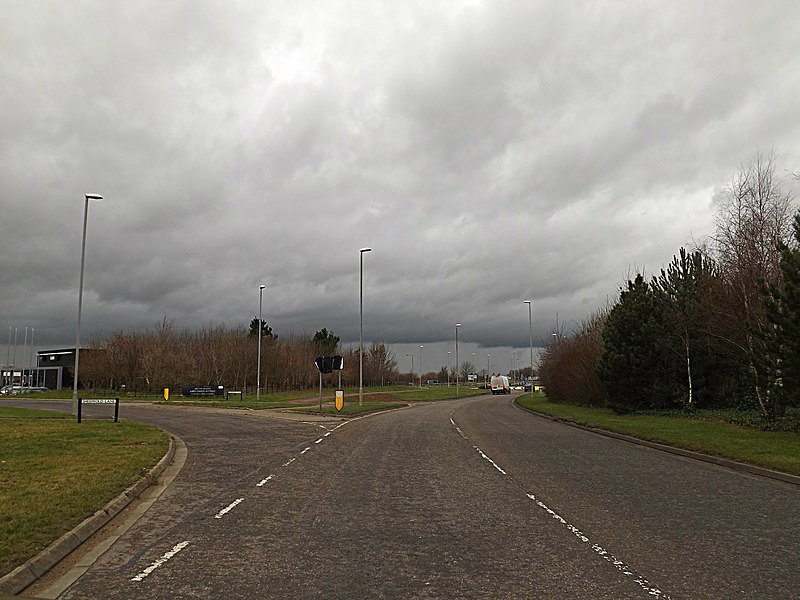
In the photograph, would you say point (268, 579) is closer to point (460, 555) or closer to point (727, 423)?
point (460, 555)

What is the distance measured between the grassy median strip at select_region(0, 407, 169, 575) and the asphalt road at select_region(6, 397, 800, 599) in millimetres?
875

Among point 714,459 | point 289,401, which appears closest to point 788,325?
point 714,459

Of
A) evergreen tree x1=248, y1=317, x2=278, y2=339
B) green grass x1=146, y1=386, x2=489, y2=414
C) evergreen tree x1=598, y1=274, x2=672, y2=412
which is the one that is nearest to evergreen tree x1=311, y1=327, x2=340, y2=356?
evergreen tree x1=248, y1=317, x2=278, y2=339

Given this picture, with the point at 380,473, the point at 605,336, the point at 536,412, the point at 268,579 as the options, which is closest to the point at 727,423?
the point at 605,336

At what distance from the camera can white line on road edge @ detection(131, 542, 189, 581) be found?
21.3ft

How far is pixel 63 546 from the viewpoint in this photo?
24.6ft

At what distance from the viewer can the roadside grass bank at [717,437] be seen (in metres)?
15.9

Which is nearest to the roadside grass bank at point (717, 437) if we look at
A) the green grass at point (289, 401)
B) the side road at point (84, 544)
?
the side road at point (84, 544)

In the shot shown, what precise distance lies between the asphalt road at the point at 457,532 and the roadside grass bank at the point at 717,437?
53.4 inches

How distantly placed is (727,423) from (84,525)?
2594 centimetres

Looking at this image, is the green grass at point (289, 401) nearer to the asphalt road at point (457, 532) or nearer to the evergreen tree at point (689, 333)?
the evergreen tree at point (689, 333)

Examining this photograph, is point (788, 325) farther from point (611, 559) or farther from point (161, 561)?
point (161, 561)

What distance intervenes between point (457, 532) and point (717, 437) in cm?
1613

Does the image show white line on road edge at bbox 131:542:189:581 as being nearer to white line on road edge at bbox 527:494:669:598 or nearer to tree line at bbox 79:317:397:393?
white line on road edge at bbox 527:494:669:598
